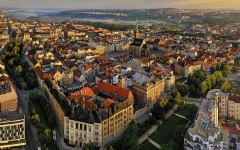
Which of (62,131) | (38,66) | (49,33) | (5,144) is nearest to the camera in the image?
(5,144)

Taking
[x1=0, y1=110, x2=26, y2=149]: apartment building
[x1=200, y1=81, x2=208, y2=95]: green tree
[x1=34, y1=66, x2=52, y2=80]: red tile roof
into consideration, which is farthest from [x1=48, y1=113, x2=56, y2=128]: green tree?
[x1=200, y1=81, x2=208, y2=95]: green tree

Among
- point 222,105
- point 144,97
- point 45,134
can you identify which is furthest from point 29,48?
point 222,105

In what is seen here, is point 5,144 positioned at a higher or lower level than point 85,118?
lower

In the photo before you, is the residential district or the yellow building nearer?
the residential district

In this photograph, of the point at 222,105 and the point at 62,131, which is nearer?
the point at 62,131

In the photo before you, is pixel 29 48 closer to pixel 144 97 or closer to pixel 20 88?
pixel 20 88

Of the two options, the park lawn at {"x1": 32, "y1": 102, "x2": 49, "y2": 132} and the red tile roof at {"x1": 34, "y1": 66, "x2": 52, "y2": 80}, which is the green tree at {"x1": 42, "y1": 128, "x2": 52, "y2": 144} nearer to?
the park lawn at {"x1": 32, "y1": 102, "x2": 49, "y2": 132}

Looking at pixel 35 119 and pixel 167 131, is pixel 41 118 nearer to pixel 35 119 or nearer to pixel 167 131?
pixel 35 119

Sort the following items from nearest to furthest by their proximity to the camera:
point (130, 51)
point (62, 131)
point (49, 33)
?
point (62, 131) < point (130, 51) < point (49, 33)

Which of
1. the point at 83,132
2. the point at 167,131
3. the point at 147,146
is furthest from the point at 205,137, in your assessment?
the point at 83,132
